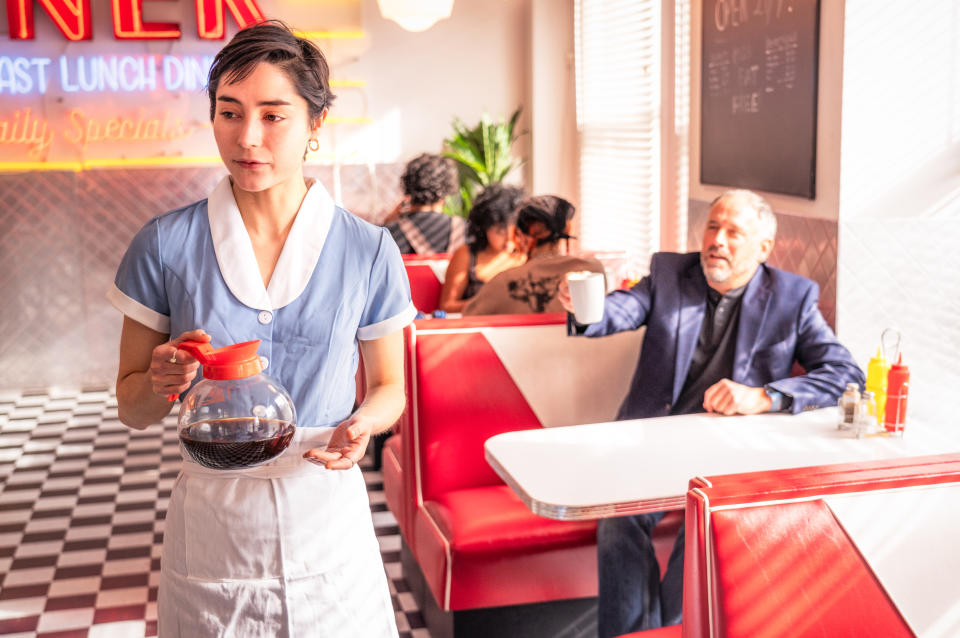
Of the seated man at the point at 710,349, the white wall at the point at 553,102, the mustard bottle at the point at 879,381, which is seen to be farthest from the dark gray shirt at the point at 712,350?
the white wall at the point at 553,102

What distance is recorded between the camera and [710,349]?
3.29 m

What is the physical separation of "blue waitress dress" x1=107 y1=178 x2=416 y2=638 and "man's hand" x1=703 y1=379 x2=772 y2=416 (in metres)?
1.42

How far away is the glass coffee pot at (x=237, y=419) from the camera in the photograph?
1591mm

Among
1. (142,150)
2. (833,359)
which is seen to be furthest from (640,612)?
(142,150)

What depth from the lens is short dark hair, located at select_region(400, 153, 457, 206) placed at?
586 cm

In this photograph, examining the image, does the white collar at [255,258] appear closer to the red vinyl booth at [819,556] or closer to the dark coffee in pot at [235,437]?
the dark coffee in pot at [235,437]

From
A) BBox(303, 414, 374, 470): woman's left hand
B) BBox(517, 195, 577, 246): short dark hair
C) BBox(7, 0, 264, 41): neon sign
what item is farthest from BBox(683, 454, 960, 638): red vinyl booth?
BBox(7, 0, 264, 41): neon sign

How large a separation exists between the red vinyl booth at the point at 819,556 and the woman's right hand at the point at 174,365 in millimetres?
860

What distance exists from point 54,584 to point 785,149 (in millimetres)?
3281

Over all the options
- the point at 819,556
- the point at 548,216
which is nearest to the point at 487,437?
the point at 548,216

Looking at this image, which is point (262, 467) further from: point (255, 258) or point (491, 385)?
point (491, 385)

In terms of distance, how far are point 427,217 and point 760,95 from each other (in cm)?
238

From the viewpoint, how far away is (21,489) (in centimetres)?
515

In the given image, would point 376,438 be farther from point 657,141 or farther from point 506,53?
point 506,53
